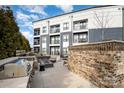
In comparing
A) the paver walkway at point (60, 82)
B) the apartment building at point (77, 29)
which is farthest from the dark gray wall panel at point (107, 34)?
the paver walkway at point (60, 82)

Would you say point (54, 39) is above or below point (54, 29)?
below

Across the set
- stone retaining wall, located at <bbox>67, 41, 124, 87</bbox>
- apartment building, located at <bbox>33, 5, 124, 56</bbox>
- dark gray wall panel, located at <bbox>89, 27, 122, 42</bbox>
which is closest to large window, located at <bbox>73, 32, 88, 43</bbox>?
apartment building, located at <bbox>33, 5, 124, 56</bbox>

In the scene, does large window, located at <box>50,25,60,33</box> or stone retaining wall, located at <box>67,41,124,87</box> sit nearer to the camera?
stone retaining wall, located at <box>67,41,124,87</box>

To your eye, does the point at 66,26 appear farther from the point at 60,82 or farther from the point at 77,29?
the point at 60,82

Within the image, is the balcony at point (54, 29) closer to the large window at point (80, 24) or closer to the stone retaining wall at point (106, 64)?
the large window at point (80, 24)

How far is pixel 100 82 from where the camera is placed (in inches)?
180

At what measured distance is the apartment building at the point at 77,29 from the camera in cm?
649

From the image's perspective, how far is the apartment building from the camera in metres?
6.49

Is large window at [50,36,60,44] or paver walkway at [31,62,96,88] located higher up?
large window at [50,36,60,44]

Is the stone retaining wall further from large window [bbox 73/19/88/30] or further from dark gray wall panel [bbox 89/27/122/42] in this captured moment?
large window [bbox 73/19/88/30]

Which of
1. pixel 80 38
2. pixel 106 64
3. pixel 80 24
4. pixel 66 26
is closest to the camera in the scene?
pixel 106 64

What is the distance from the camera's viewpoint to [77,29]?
7.66m

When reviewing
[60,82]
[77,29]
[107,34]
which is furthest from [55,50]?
[60,82]

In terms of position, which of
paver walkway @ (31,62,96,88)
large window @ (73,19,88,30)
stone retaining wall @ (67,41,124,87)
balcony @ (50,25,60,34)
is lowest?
paver walkway @ (31,62,96,88)
